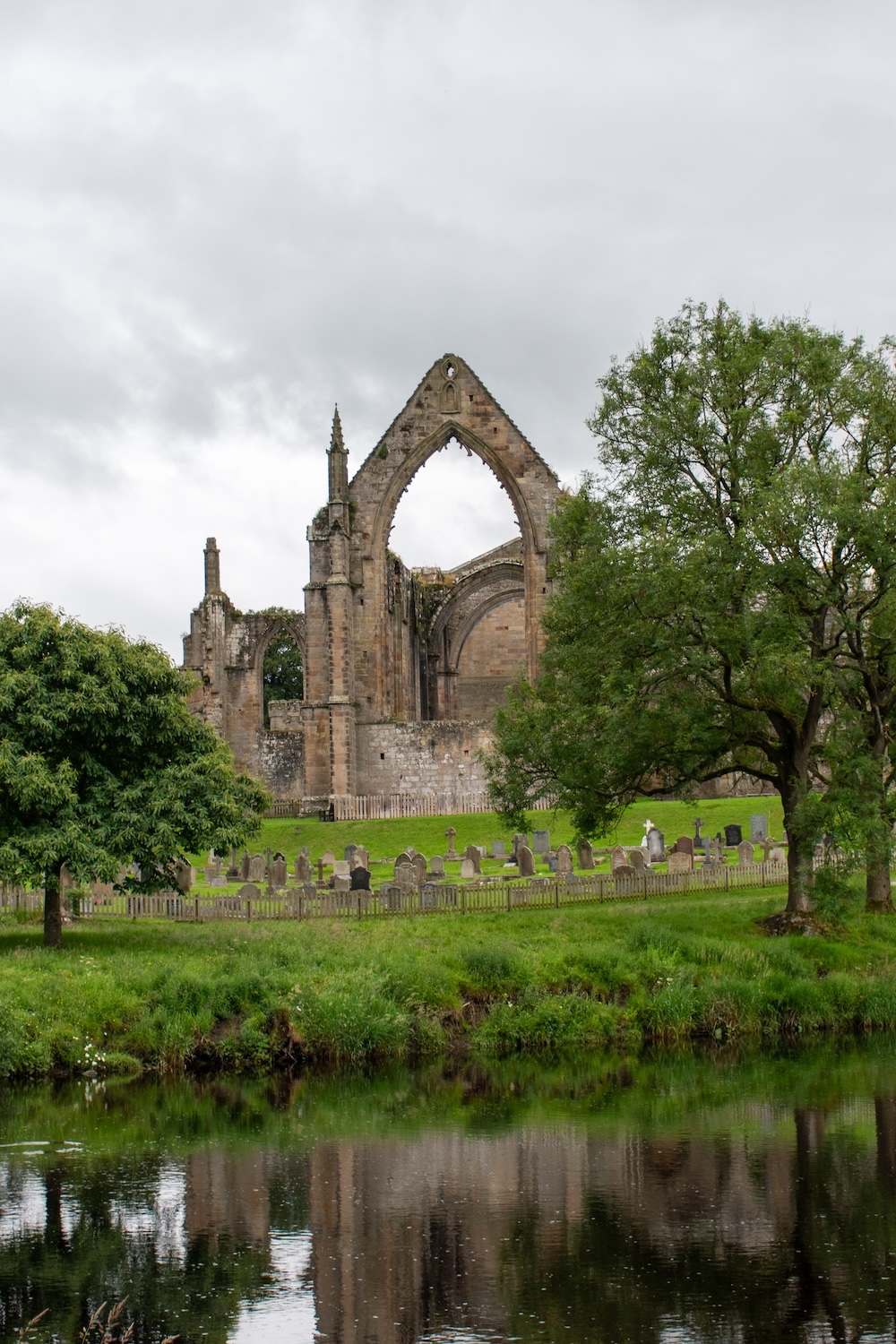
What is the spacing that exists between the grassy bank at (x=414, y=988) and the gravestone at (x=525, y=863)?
578 centimetres

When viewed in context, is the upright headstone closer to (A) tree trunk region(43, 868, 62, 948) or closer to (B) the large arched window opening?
(A) tree trunk region(43, 868, 62, 948)

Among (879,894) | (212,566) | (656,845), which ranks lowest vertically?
(879,894)

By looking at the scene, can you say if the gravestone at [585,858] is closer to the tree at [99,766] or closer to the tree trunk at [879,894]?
the tree trunk at [879,894]

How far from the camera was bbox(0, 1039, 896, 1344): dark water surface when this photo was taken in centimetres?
1170

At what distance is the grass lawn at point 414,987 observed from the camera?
831 inches

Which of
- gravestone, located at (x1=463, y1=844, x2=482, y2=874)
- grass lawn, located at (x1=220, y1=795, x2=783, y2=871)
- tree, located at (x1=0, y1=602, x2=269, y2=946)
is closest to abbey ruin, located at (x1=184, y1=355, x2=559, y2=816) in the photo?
grass lawn, located at (x1=220, y1=795, x2=783, y2=871)

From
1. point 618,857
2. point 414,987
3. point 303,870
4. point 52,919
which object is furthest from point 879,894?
point 52,919

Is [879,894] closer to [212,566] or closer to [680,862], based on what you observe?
[680,862]

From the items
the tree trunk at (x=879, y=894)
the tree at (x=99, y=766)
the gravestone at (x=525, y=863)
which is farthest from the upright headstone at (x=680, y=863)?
the tree at (x=99, y=766)

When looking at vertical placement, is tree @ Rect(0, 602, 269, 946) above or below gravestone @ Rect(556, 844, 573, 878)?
above

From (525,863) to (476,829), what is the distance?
32.6 ft

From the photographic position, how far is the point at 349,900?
28688mm

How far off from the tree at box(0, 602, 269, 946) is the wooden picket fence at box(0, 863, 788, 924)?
9.42ft

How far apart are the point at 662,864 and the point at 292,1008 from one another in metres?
13.7
